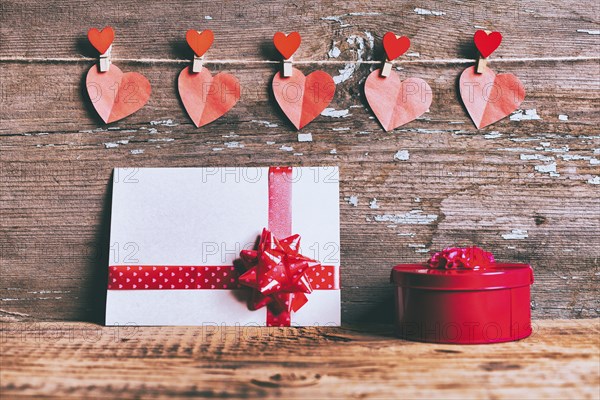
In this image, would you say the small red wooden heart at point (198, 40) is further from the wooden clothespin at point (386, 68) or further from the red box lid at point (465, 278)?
the red box lid at point (465, 278)

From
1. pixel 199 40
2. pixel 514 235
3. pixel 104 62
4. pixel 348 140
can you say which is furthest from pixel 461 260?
pixel 104 62

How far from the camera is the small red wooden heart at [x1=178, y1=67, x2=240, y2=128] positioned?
1188 millimetres

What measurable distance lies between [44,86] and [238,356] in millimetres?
730

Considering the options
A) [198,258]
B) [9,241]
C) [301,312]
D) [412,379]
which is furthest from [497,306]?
[9,241]

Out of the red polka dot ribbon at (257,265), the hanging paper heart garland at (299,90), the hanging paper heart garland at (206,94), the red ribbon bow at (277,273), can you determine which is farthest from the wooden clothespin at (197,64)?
the red ribbon bow at (277,273)

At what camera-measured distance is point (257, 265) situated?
1.09 metres

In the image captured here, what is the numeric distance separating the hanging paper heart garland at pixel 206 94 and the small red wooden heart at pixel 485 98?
48cm

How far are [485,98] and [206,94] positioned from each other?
22.8 inches

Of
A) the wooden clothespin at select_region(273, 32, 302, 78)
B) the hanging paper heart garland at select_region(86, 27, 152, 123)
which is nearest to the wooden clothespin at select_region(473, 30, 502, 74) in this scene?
the wooden clothespin at select_region(273, 32, 302, 78)

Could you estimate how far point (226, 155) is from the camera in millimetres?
1188

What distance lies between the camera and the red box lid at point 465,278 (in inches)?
37.0

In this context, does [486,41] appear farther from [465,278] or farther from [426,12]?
[465,278]

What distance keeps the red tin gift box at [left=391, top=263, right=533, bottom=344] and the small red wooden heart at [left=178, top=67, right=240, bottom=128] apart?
1.69 ft

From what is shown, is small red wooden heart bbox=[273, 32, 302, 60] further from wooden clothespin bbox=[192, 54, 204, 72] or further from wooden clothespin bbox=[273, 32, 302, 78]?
wooden clothespin bbox=[192, 54, 204, 72]
